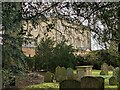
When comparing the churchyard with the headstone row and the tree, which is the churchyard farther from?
the tree

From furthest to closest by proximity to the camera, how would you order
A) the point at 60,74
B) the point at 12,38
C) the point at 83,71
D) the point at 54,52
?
the point at 83,71 → the point at 60,74 → the point at 54,52 → the point at 12,38

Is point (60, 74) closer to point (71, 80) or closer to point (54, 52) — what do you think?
point (54, 52)

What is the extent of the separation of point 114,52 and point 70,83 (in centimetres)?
115

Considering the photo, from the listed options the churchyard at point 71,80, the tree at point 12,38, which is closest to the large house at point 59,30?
the tree at point 12,38

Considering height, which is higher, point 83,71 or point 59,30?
point 59,30

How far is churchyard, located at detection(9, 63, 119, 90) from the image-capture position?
8.82 feet

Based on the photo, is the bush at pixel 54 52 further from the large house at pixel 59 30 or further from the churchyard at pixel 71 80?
the large house at pixel 59 30

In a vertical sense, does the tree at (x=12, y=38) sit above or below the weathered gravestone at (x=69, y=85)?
above

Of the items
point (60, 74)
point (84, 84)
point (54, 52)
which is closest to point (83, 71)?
point (60, 74)

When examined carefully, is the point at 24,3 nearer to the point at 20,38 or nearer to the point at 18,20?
the point at 18,20

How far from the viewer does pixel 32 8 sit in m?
1.44

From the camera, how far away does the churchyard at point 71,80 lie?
2689 mm

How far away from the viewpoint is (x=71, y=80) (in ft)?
8.89

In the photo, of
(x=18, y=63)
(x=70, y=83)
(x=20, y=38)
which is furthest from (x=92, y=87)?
(x=20, y=38)
